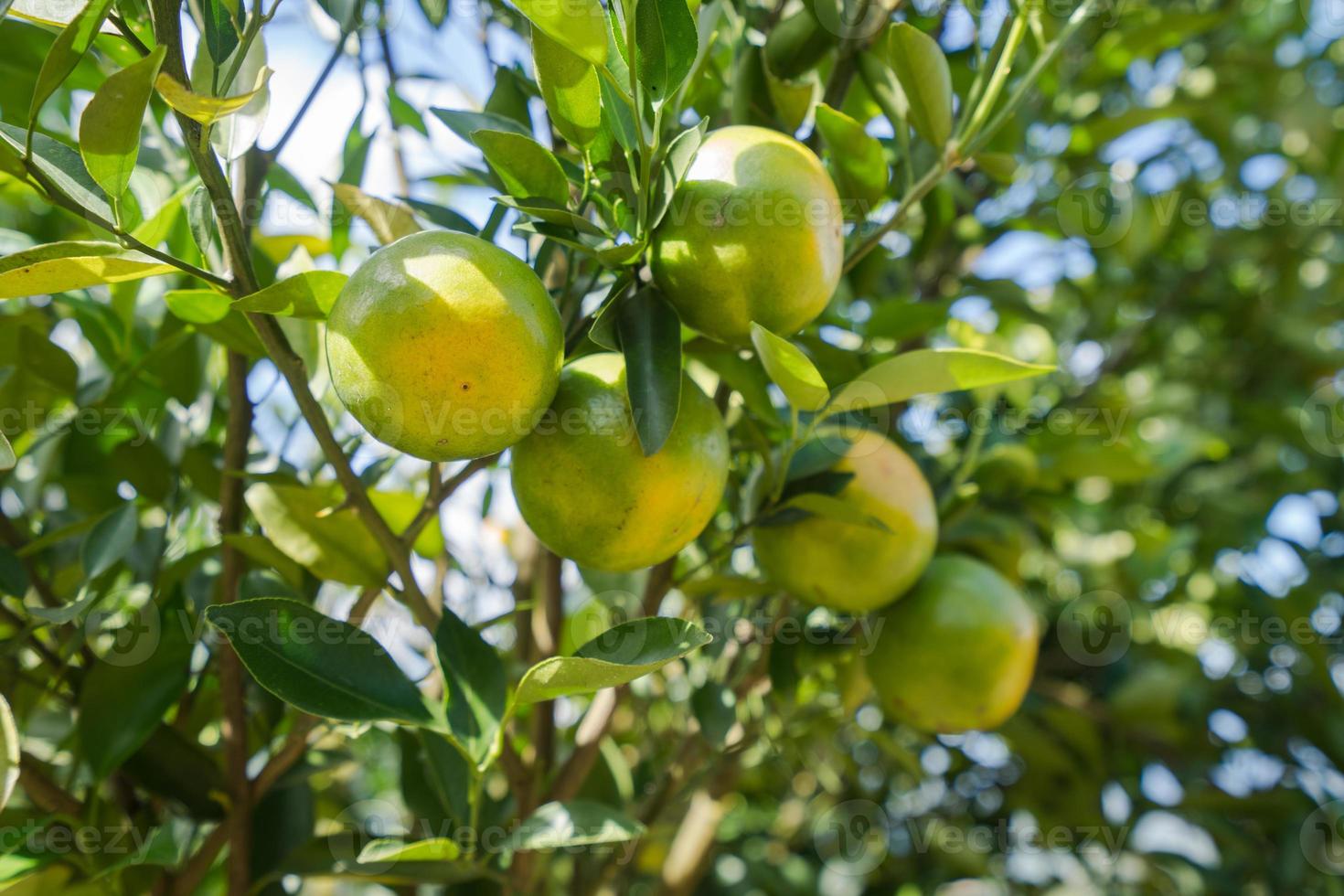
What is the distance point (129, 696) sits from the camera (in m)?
0.76

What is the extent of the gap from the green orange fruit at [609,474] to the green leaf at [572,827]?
0.16 meters

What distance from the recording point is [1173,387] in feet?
5.75

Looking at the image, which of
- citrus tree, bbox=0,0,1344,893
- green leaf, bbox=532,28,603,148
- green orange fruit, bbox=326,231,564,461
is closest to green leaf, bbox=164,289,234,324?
citrus tree, bbox=0,0,1344,893

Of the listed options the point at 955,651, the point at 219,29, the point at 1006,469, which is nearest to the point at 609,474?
the point at 219,29

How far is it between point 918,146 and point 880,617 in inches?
17.4

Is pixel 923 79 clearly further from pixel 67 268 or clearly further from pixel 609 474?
pixel 67 268

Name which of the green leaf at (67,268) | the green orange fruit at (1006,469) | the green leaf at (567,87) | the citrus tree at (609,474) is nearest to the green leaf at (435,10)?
the citrus tree at (609,474)

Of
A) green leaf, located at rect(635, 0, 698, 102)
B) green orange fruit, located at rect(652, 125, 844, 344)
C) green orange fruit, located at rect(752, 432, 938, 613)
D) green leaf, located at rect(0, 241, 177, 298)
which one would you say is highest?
green leaf, located at rect(635, 0, 698, 102)

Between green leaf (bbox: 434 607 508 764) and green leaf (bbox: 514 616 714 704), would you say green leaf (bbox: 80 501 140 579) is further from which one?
green leaf (bbox: 514 616 714 704)

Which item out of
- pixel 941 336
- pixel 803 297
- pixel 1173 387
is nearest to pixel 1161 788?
pixel 1173 387

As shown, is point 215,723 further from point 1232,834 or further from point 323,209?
point 1232,834

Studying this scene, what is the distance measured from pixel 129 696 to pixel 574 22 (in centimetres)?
59

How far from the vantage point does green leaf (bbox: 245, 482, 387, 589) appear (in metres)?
0.70

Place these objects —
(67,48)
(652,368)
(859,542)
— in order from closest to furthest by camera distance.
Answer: (67,48)
(652,368)
(859,542)
